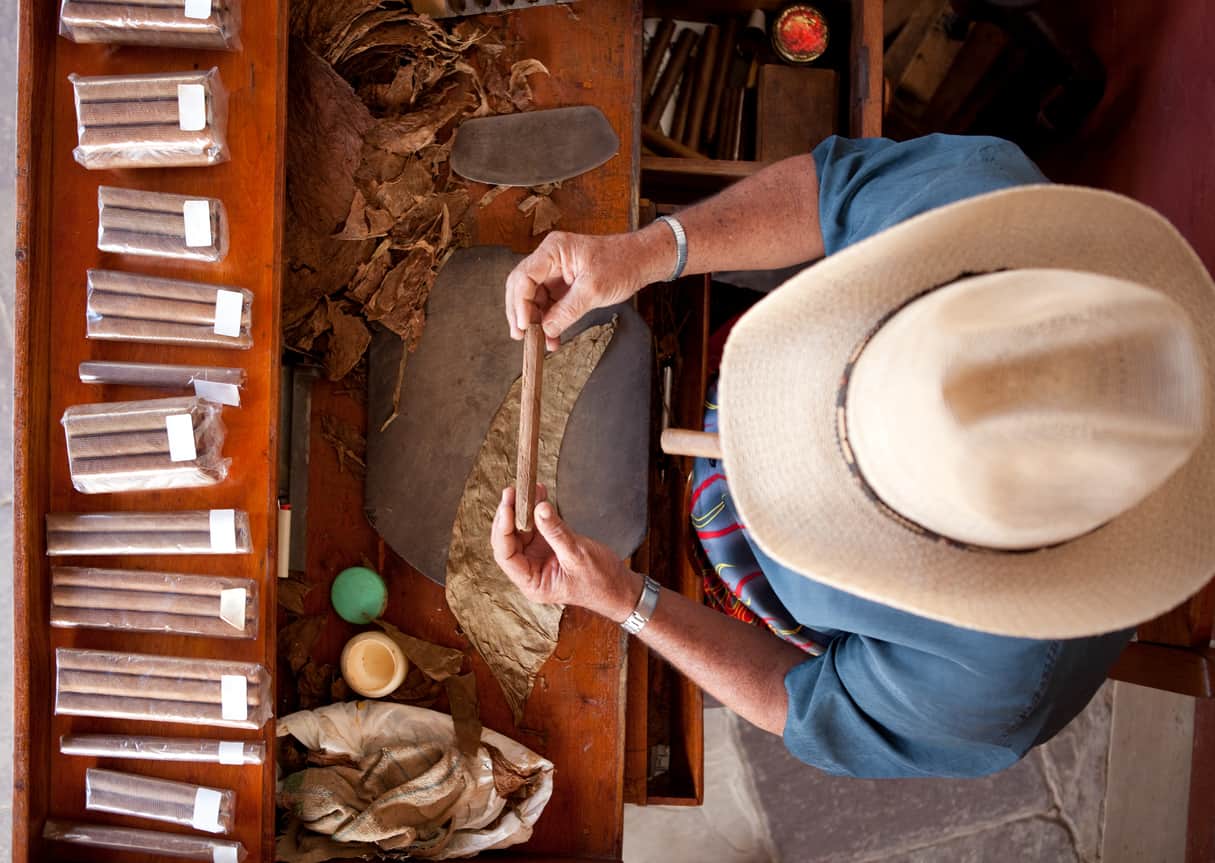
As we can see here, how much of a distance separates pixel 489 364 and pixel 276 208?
0.57 m

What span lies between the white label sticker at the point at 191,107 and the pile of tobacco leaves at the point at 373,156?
27cm

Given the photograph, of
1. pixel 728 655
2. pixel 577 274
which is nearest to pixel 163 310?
pixel 577 274

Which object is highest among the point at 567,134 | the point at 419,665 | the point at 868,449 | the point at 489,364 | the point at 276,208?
the point at 567,134

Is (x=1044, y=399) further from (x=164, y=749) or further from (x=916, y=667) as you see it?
(x=164, y=749)

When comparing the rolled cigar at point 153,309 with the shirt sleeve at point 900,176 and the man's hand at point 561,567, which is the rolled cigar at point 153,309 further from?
the shirt sleeve at point 900,176

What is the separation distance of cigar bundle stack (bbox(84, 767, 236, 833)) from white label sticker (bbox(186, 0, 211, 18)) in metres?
1.45

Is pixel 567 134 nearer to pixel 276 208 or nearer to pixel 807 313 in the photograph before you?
pixel 276 208

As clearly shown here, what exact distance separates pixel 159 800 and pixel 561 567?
89 centimetres

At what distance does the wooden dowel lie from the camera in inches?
93.2

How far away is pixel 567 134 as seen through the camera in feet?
6.48

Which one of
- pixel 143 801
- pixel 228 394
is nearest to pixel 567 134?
pixel 228 394

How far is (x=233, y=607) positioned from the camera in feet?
5.29

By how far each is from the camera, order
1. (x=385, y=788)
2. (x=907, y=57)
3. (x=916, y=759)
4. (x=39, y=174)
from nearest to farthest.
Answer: (x=916, y=759)
(x=39, y=174)
(x=385, y=788)
(x=907, y=57)

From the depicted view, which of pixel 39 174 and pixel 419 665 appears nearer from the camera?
pixel 39 174
